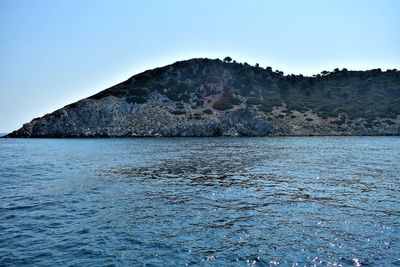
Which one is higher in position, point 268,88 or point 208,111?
point 268,88

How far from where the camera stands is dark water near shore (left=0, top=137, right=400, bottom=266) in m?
13.7

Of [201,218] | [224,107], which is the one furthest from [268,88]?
[201,218]

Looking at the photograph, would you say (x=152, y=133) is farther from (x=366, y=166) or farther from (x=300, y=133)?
(x=366, y=166)

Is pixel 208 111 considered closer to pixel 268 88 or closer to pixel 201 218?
pixel 268 88

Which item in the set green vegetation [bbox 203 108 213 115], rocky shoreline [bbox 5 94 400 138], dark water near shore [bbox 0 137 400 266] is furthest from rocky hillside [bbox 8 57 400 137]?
dark water near shore [bbox 0 137 400 266]

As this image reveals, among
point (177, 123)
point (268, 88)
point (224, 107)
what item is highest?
point (268, 88)

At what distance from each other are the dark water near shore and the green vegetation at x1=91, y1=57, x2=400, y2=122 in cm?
9678

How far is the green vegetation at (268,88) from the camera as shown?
133625 mm

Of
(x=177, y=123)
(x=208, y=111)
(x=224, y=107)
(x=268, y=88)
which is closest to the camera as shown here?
(x=177, y=123)

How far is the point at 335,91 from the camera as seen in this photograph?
16438 cm

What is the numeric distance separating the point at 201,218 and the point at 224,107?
10964 cm

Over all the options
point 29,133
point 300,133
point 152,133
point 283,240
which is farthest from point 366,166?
point 29,133

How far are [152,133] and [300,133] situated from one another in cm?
5466

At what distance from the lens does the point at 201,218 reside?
1927 centimetres
